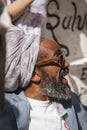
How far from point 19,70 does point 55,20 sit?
1149 millimetres

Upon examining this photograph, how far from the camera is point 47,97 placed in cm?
245

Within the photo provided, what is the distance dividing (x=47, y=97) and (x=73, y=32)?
1187 mm

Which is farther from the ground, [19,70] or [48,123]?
[19,70]

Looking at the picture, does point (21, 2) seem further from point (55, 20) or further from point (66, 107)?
point (55, 20)

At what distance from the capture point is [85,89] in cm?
366

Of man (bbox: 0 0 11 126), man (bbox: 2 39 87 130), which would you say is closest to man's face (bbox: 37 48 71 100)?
man (bbox: 2 39 87 130)

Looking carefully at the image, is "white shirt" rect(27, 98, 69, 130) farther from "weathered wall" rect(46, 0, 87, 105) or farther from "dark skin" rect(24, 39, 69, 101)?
"weathered wall" rect(46, 0, 87, 105)

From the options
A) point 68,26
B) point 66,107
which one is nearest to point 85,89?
point 68,26

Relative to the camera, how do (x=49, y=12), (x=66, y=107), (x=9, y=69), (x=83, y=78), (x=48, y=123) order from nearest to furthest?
(x=9, y=69) < (x=48, y=123) < (x=66, y=107) < (x=49, y=12) < (x=83, y=78)

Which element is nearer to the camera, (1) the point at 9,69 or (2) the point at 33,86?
(1) the point at 9,69

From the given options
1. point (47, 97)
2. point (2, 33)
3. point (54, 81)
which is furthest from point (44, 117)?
point (2, 33)

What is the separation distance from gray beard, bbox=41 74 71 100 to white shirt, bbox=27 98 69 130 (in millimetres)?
67

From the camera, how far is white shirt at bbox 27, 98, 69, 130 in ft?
7.68

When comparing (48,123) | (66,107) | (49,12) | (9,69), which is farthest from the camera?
(49,12)
